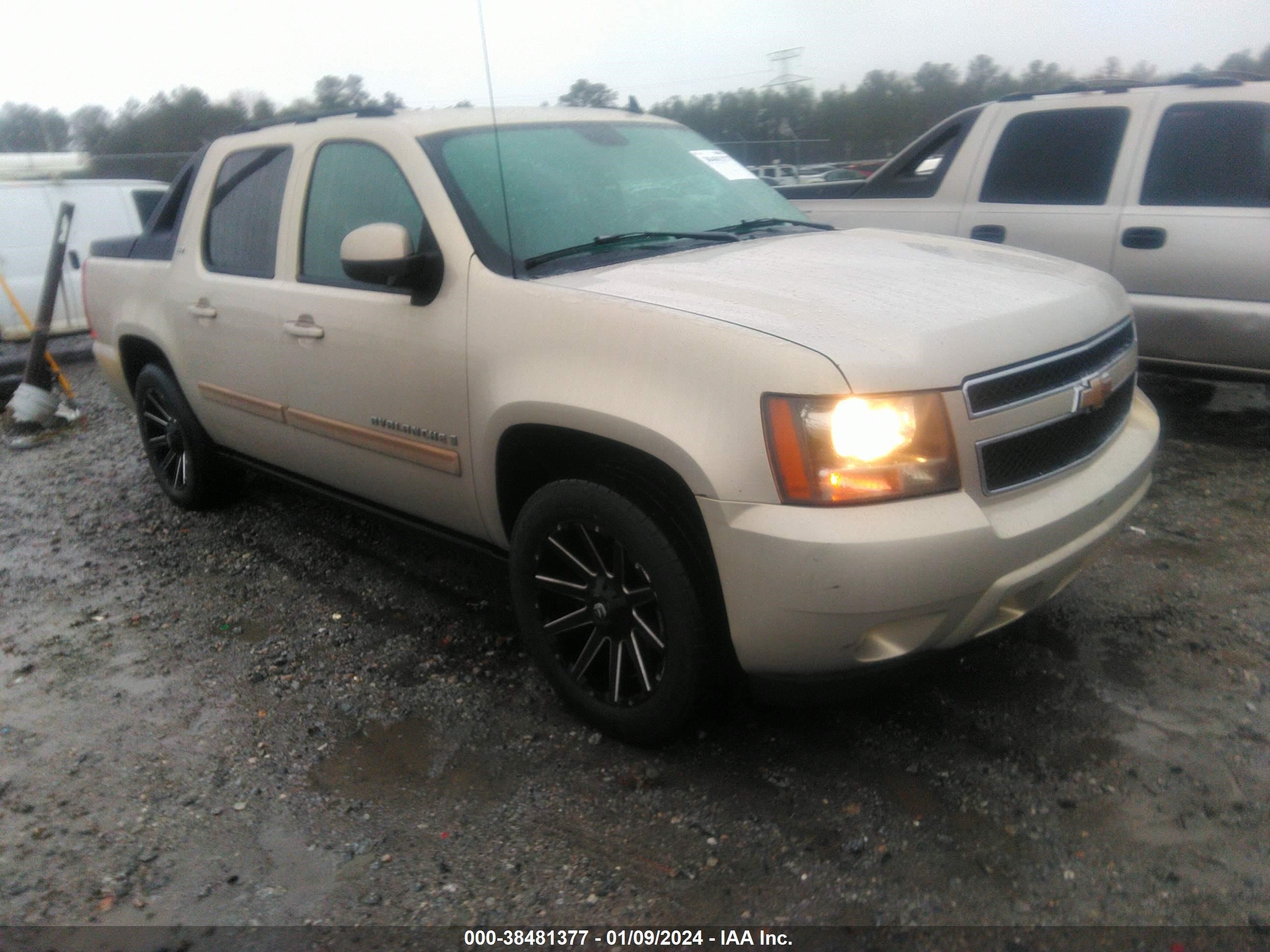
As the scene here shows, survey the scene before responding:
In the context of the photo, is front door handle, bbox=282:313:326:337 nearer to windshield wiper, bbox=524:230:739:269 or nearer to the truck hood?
windshield wiper, bbox=524:230:739:269

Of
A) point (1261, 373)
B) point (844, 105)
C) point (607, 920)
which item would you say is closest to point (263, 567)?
point (607, 920)

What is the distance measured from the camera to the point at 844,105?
9906 mm

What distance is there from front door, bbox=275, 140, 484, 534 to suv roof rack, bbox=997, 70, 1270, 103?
3.80 m

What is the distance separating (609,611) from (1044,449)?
46.1 inches

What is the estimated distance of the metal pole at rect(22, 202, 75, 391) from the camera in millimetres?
7305

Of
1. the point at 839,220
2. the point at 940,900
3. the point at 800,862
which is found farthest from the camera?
the point at 839,220

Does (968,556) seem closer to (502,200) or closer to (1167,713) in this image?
(1167,713)

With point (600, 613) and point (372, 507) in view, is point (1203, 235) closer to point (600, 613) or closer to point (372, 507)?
point (600, 613)

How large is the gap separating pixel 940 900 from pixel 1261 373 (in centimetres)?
365

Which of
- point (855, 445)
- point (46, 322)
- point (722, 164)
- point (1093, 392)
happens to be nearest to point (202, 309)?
point (722, 164)

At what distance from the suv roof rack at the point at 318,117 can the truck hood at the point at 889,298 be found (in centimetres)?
117

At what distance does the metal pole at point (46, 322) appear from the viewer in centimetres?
730

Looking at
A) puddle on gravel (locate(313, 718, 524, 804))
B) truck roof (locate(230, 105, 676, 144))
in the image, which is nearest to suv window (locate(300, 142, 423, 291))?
truck roof (locate(230, 105, 676, 144))

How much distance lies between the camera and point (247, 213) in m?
4.05
